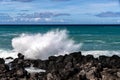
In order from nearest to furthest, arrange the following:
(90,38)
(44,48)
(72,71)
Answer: (72,71)
(44,48)
(90,38)

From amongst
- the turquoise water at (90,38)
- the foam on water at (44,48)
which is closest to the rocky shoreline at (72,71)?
the foam on water at (44,48)

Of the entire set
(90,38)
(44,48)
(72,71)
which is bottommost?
(90,38)

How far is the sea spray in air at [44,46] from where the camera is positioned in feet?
123

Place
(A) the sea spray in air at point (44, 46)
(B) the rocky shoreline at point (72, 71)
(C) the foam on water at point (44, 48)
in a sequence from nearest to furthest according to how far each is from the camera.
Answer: (B) the rocky shoreline at point (72, 71) < (A) the sea spray in air at point (44, 46) < (C) the foam on water at point (44, 48)

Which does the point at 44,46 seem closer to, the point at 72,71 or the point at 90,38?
the point at 72,71

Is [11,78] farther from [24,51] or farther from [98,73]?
[24,51]

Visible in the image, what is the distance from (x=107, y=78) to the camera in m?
21.5

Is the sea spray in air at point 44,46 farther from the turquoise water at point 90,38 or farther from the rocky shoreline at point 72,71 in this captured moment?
the rocky shoreline at point 72,71

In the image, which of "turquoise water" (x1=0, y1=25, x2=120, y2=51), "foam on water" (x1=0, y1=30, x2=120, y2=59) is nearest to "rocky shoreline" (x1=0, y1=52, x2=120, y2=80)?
"foam on water" (x1=0, y1=30, x2=120, y2=59)

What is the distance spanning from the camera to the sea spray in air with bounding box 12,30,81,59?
123 ft

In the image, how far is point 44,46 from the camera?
1578 inches

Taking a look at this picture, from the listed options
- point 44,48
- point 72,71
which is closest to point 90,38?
point 44,48

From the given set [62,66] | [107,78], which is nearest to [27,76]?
[62,66]

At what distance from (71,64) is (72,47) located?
18365 mm
